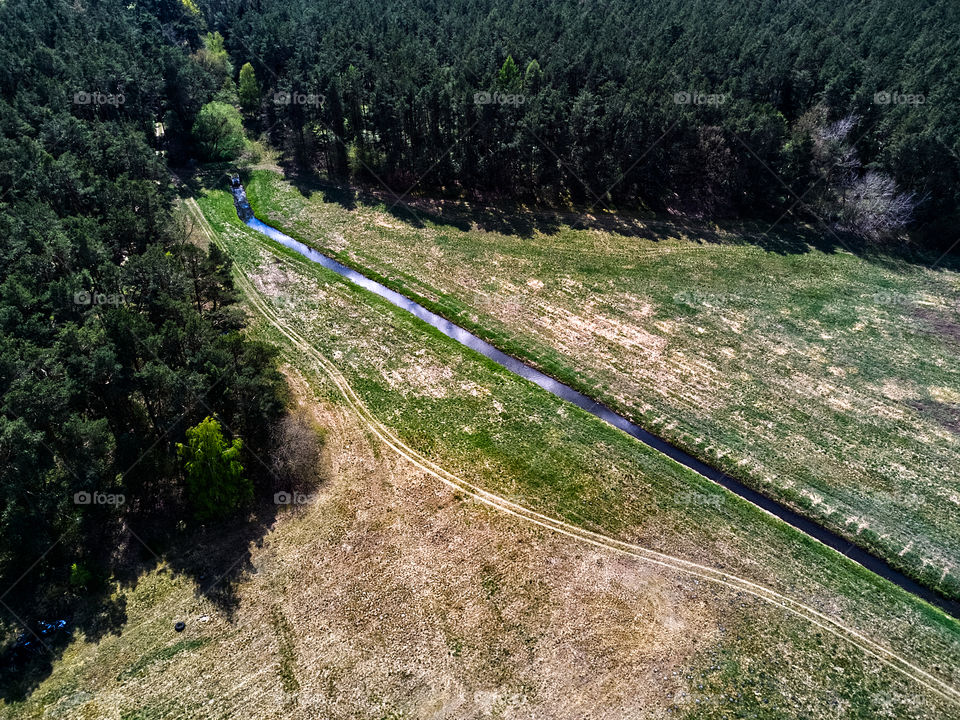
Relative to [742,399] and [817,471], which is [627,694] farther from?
[742,399]

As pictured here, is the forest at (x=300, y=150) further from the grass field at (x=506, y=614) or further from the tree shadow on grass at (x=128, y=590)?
the grass field at (x=506, y=614)

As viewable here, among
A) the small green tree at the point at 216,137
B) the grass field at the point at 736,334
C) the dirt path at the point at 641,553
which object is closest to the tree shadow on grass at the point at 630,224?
the grass field at the point at 736,334

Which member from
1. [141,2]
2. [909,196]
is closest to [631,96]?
[909,196]

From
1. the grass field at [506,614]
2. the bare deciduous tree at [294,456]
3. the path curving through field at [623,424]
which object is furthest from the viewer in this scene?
the bare deciduous tree at [294,456]

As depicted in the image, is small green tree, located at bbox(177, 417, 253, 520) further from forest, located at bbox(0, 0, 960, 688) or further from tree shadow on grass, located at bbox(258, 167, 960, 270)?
tree shadow on grass, located at bbox(258, 167, 960, 270)

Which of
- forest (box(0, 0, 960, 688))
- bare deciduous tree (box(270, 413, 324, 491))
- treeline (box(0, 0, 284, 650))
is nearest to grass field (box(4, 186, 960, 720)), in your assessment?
bare deciduous tree (box(270, 413, 324, 491))

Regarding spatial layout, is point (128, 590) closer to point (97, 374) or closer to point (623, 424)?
point (97, 374)
